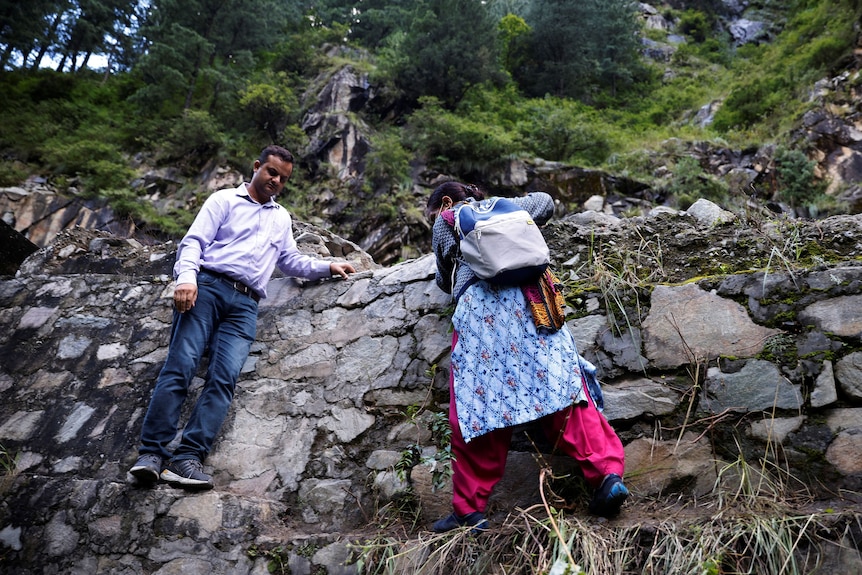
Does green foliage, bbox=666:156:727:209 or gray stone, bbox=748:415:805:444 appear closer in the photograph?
gray stone, bbox=748:415:805:444

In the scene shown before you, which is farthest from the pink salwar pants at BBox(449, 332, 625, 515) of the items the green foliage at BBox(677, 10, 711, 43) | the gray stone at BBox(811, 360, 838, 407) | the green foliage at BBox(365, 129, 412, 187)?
the green foliage at BBox(677, 10, 711, 43)

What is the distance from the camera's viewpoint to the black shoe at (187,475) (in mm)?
2256

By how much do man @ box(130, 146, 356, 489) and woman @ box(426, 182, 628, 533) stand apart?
1.14 meters

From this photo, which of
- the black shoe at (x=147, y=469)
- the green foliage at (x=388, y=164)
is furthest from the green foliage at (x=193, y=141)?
the black shoe at (x=147, y=469)

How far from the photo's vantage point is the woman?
1.88 meters

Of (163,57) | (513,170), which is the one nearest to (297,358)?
(513,170)

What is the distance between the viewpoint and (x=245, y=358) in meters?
2.72

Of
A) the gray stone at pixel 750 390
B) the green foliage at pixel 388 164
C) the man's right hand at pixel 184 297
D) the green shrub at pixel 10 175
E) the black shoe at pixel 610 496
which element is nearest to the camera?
the black shoe at pixel 610 496

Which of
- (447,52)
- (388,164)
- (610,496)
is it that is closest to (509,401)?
(610,496)

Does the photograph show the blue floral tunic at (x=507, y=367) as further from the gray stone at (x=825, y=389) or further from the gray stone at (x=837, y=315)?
the gray stone at (x=837, y=315)

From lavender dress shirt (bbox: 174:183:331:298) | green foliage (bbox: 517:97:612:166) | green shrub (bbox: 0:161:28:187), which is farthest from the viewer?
green shrub (bbox: 0:161:28:187)

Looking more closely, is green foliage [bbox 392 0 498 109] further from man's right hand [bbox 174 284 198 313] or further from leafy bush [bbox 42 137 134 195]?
man's right hand [bbox 174 284 198 313]

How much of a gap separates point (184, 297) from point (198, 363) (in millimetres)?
329

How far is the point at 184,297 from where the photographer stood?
2.48 m
